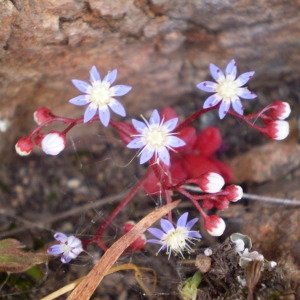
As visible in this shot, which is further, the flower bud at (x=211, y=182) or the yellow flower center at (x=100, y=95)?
the yellow flower center at (x=100, y=95)

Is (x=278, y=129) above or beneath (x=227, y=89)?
beneath

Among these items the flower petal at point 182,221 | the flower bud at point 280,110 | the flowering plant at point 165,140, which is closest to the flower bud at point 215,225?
the flowering plant at point 165,140

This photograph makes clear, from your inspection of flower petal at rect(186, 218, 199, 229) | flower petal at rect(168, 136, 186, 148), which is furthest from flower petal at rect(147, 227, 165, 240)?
flower petal at rect(168, 136, 186, 148)

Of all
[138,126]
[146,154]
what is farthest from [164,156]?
[138,126]

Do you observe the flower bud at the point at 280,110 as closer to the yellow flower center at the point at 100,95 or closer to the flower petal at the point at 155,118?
the flower petal at the point at 155,118

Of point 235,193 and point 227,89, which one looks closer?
point 235,193

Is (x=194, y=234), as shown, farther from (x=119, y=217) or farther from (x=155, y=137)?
(x=119, y=217)
